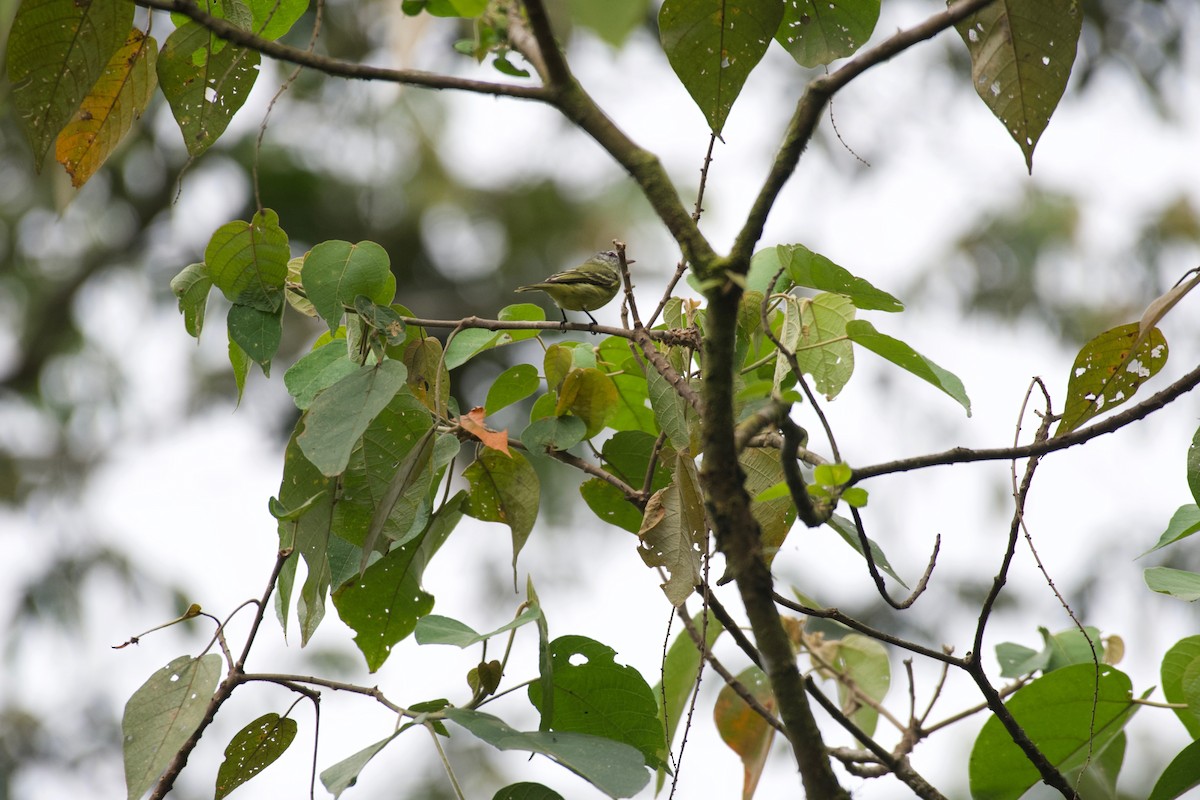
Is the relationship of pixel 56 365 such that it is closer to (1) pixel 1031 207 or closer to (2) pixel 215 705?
(1) pixel 1031 207

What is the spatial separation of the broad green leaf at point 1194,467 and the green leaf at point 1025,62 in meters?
0.43

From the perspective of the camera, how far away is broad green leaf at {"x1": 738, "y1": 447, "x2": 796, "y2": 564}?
130cm

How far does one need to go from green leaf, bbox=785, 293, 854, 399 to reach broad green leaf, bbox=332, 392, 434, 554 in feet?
1.79

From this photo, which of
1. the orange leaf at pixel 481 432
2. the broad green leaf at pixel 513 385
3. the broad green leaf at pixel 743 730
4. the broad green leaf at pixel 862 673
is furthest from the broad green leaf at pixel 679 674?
the orange leaf at pixel 481 432

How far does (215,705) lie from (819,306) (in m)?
0.91

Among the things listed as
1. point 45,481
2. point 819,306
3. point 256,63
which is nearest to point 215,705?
point 256,63

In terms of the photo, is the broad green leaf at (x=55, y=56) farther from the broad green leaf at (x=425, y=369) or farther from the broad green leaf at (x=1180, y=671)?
the broad green leaf at (x=1180, y=671)

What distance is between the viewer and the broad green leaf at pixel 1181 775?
1292 millimetres

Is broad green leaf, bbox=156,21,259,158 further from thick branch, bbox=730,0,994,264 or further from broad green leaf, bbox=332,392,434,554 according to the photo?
thick branch, bbox=730,0,994,264

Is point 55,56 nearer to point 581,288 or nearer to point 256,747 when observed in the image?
point 256,747

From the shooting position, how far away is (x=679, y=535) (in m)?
1.22

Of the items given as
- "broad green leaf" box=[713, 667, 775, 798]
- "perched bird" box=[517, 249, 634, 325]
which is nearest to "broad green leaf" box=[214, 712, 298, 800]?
"broad green leaf" box=[713, 667, 775, 798]

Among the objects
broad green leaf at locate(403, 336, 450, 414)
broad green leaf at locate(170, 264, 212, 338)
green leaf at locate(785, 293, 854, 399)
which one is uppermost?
green leaf at locate(785, 293, 854, 399)

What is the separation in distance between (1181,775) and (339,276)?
1.17m
